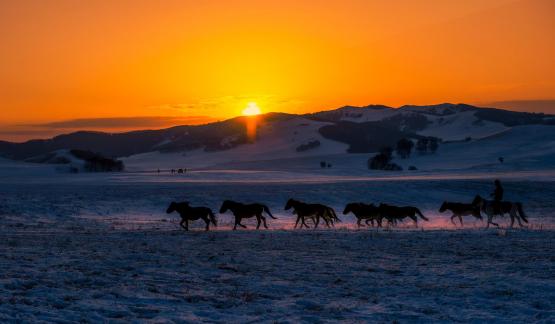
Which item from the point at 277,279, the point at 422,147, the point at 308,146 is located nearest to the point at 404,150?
the point at 422,147

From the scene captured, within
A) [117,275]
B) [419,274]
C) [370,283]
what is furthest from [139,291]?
[419,274]

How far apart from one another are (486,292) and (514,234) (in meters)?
10.6

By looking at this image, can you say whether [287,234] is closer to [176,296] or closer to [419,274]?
[419,274]

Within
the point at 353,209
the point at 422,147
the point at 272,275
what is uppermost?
the point at 422,147

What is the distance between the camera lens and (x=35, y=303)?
10219mm

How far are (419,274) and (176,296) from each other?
17.6ft

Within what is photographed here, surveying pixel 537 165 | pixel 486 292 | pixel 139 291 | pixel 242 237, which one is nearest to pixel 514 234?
pixel 242 237

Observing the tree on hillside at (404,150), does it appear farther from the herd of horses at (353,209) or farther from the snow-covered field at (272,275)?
the snow-covered field at (272,275)

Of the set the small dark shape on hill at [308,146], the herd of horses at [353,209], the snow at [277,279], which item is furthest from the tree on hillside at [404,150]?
the snow at [277,279]

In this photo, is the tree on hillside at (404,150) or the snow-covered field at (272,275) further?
the tree on hillside at (404,150)

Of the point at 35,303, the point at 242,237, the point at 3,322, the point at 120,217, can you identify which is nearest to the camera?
the point at 3,322

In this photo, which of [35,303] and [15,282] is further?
[15,282]

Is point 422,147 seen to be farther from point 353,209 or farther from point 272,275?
point 272,275

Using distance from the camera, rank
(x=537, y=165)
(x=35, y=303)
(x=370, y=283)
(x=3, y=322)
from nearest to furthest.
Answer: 1. (x=3, y=322)
2. (x=35, y=303)
3. (x=370, y=283)
4. (x=537, y=165)
